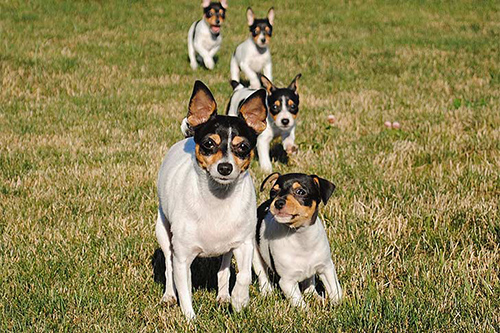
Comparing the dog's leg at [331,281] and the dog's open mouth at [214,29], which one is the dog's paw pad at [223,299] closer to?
the dog's leg at [331,281]

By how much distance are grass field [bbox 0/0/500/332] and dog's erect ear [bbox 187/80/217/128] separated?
1306 millimetres

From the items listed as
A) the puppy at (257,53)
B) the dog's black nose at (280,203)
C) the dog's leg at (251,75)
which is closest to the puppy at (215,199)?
the dog's black nose at (280,203)

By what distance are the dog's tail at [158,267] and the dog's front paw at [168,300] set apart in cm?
38

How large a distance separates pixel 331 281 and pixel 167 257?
1221 millimetres

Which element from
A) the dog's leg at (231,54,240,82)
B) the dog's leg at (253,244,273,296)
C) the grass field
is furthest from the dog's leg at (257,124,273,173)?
the dog's leg at (231,54,240,82)

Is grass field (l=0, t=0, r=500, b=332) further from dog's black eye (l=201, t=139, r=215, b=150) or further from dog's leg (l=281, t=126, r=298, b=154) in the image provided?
dog's black eye (l=201, t=139, r=215, b=150)

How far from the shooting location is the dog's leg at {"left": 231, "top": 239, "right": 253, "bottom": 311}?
3947mm

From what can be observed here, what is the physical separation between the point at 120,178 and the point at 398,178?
3127 mm

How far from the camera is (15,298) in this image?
410cm

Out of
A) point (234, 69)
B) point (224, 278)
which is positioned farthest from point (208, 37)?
point (224, 278)

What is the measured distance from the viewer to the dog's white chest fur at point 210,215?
12.8ft

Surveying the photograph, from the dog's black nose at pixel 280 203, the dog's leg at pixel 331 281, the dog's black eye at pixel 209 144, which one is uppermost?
the dog's black eye at pixel 209 144

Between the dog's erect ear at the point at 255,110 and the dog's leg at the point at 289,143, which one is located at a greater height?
the dog's erect ear at the point at 255,110

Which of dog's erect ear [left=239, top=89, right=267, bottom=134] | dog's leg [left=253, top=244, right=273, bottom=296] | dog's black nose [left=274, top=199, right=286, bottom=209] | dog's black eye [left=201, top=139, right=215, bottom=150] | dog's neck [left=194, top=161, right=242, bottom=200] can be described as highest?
dog's erect ear [left=239, top=89, right=267, bottom=134]
